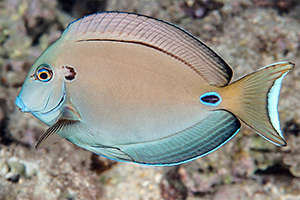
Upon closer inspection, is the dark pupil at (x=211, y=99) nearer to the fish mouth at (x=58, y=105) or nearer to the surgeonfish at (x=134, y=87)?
the surgeonfish at (x=134, y=87)

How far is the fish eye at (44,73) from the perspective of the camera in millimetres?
1472

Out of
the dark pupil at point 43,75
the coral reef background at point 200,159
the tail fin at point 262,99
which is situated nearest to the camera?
the tail fin at point 262,99

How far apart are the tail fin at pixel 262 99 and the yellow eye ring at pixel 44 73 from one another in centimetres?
102

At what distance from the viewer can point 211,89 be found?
4.94ft

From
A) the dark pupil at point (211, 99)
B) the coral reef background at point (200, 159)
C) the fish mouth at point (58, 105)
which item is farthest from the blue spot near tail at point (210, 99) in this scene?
the coral reef background at point (200, 159)

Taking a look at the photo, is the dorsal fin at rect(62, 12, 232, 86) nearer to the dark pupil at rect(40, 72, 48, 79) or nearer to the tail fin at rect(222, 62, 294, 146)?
the tail fin at rect(222, 62, 294, 146)

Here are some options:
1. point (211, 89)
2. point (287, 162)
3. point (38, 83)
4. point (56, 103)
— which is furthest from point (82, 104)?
point (287, 162)

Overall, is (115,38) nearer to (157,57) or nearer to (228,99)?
(157,57)

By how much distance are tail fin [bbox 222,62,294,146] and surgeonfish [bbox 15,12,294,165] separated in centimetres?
3

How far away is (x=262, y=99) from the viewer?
1.40m

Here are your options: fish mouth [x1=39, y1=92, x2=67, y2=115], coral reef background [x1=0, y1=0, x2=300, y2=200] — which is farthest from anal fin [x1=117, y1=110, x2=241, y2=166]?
coral reef background [x1=0, y1=0, x2=300, y2=200]

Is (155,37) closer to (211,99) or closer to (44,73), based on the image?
(211,99)

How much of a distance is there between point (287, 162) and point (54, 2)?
12.8 feet

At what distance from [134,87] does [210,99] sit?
0.44 meters
